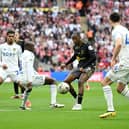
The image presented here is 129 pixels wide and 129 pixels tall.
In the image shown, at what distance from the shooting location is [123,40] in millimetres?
16094

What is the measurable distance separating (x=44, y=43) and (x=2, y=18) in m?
3.75

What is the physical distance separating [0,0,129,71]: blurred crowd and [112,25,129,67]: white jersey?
24127 mm

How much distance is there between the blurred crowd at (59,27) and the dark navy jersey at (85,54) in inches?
815

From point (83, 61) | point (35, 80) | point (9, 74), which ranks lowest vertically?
point (9, 74)

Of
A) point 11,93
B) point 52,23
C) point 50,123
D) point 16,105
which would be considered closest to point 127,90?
point 50,123

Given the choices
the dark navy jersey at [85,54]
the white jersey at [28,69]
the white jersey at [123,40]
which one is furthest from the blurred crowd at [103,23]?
the white jersey at [123,40]

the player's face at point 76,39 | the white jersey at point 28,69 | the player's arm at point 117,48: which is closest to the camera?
the player's arm at point 117,48

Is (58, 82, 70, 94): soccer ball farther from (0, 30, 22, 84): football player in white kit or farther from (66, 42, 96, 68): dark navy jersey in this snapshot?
(0, 30, 22, 84): football player in white kit

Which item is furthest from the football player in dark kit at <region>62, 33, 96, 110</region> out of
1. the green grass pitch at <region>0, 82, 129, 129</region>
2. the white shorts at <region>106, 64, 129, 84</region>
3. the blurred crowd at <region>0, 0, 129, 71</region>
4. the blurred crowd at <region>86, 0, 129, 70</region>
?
the blurred crowd at <region>86, 0, 129, 70</region>

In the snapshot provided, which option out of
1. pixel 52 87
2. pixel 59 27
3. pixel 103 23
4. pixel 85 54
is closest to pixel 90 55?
pixel 85 54

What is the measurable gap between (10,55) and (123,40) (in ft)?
18.8

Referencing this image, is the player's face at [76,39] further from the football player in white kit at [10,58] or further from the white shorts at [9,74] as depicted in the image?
the white shorts at [9,74]

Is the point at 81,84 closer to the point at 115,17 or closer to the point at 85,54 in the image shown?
the point at 85,54

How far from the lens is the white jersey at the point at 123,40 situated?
16.0 m
